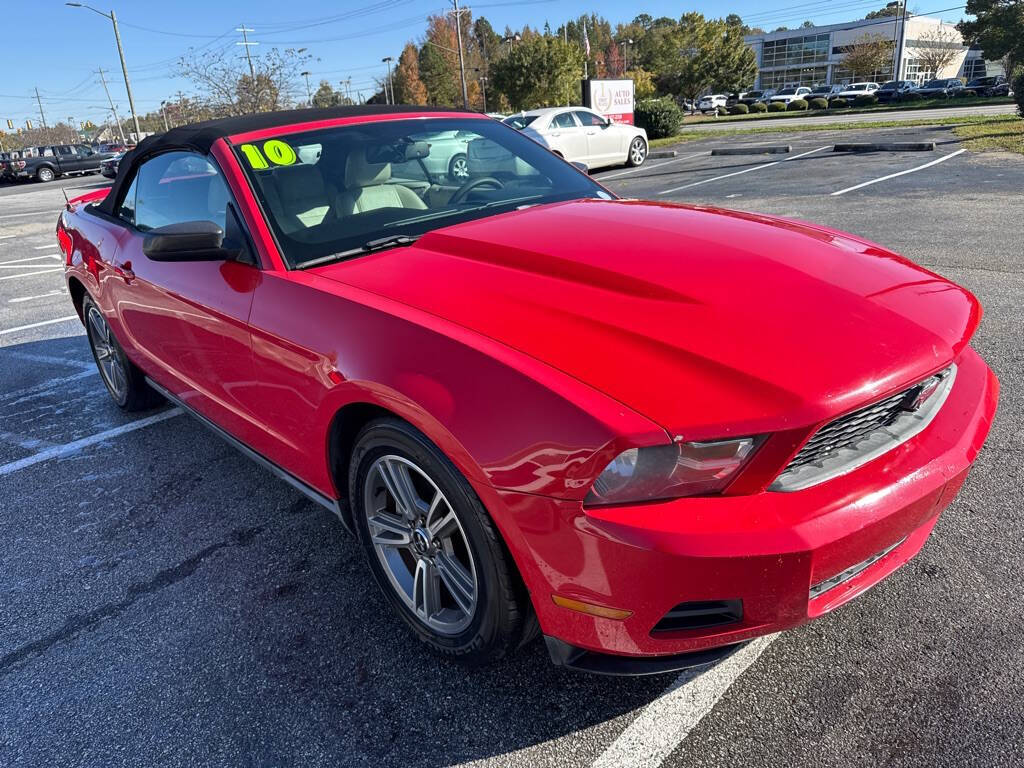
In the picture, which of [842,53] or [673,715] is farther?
[842,53]

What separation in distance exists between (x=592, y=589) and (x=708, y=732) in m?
0.59

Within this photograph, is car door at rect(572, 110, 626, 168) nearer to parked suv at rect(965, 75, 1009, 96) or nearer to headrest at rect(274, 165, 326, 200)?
headrest at rect(274, 165, 326, 200)

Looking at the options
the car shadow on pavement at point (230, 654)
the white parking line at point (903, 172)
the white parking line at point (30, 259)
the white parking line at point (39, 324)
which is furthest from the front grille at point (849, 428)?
the white parking line at point (30, 259)

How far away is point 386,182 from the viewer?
291cm

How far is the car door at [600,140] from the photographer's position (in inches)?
624

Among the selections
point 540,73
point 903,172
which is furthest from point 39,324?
point 540,73

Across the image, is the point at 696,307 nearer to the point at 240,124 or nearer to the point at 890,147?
the point at 240,124

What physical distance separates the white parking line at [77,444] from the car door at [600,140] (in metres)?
13.2

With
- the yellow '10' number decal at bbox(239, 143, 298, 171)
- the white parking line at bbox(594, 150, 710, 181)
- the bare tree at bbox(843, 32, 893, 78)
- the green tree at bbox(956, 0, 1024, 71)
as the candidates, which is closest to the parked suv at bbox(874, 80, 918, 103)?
the green tree at bbox(956, 0, 1024, 71)

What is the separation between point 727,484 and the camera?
1603 mm

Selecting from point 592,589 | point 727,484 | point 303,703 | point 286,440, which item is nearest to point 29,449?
point 286,440

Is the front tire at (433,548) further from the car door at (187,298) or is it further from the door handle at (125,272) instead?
the door handle at (125,272)

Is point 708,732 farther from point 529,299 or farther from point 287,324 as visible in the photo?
point 287,324

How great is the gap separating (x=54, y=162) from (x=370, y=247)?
130 ft
